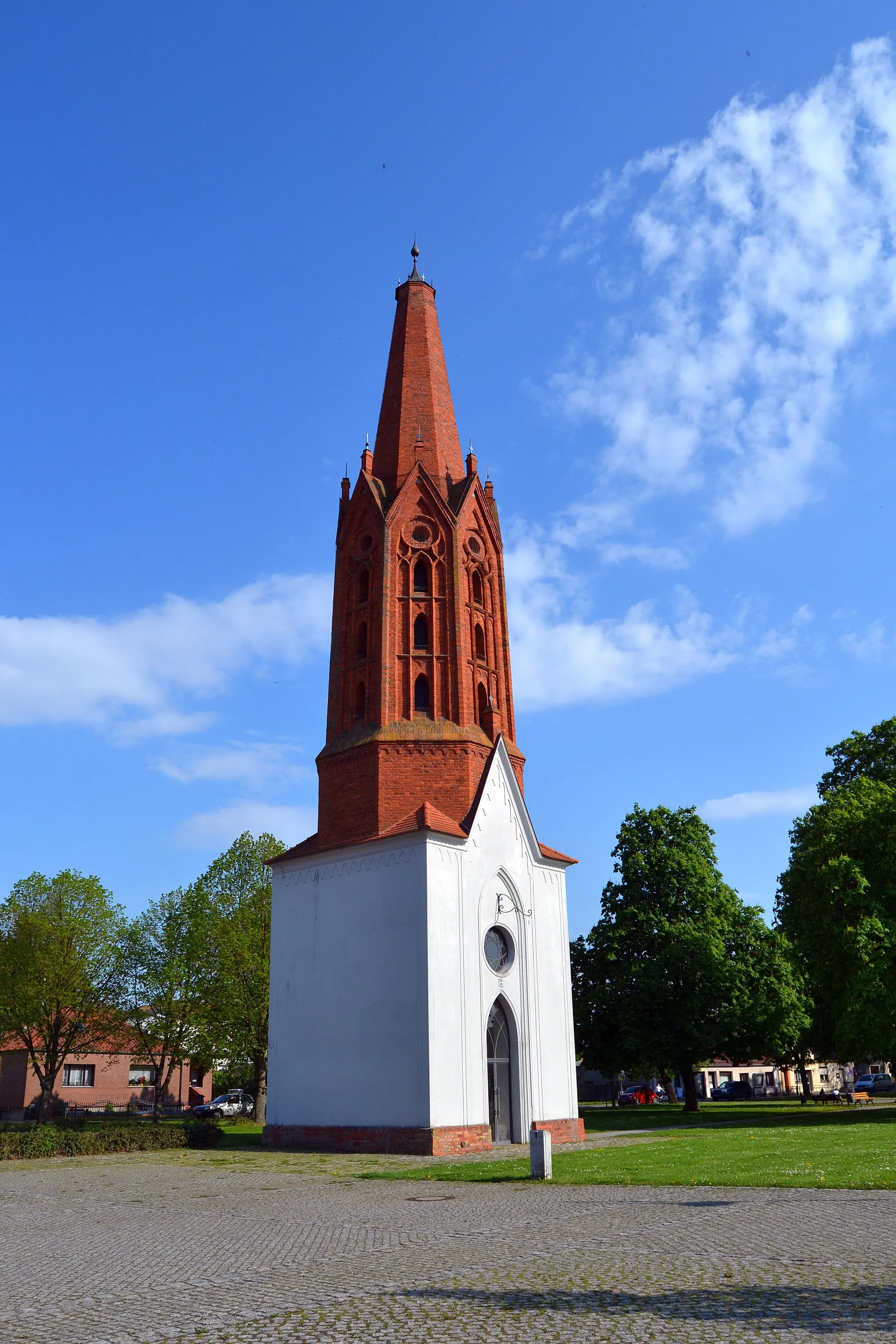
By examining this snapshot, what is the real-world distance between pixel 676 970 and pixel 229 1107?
31.0m

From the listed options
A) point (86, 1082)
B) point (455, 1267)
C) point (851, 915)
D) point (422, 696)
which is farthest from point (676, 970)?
point (86, 1082)

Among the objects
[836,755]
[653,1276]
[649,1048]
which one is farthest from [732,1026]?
[653,1276]

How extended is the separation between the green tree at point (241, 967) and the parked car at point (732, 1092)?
3942cm

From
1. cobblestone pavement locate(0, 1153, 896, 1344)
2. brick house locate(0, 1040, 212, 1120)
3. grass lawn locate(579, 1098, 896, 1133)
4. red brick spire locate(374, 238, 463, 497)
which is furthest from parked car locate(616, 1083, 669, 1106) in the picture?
cobblestone pavement locate(0, 1153, 896, 1344)

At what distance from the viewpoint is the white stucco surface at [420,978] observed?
25.4m

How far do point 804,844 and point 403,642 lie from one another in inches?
782

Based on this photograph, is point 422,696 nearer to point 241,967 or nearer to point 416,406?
point 416,406

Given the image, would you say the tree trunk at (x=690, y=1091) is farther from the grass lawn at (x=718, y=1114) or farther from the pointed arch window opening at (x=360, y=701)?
the pointed arch window opening at (x=360, y=701)

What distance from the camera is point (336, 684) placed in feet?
107

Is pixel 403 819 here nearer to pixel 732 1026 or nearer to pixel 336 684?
pixel 336 684

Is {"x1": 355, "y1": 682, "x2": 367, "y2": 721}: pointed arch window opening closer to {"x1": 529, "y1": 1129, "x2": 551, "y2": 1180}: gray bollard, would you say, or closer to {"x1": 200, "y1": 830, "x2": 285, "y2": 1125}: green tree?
{"x1": 200, "y1": 830, "x2": 285, "y2": 1125}: green tree

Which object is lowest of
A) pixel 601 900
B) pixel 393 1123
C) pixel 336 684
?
pixel 393 1123

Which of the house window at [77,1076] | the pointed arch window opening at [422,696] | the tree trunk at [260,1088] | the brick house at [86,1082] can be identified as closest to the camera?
the pointed arch window opening at [422,696]

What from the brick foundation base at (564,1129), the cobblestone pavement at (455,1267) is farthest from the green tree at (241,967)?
the cobblestone pavement at (455,1267)
